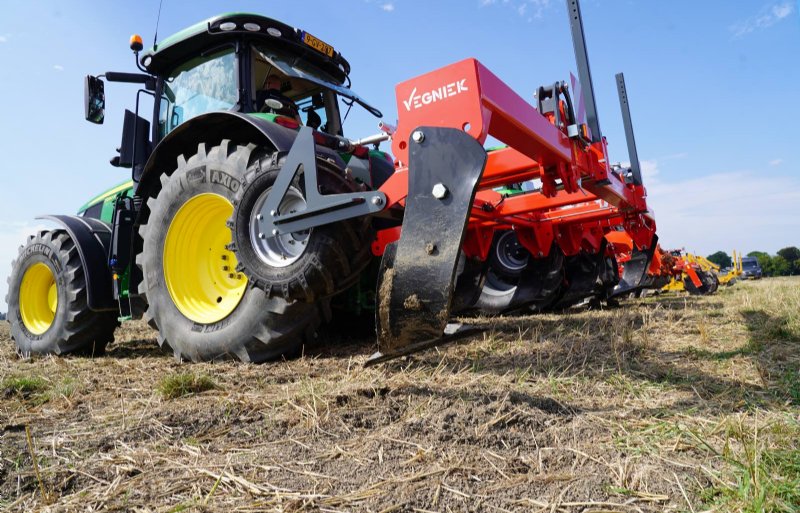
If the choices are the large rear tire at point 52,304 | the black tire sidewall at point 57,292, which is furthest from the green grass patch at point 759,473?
the black tire sidewall at point 57,292

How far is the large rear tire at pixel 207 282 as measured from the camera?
9.75 feet

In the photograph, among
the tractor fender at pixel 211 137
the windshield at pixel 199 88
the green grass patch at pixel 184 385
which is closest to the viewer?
the green grass patch at pixel 184 385

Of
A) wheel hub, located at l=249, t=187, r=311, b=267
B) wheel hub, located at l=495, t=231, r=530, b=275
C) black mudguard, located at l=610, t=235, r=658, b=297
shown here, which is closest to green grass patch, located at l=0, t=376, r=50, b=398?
wheel hub, located at l=249, t=187, r=311, b=267

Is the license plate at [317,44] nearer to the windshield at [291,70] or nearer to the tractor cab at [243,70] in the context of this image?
the tractor cab at [243,70]

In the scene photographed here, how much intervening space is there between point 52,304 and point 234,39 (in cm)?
312

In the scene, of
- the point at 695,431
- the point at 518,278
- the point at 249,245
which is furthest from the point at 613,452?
the point at 518,278

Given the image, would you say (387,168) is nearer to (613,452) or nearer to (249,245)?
(249,245)

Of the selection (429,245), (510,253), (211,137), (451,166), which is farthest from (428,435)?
(510,253)

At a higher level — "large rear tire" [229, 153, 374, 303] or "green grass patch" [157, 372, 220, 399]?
"large rear tire" [229, 153, 374, 303]

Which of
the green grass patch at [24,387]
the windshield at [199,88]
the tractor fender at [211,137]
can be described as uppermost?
the windshield at [199,88]

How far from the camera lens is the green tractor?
2695 mm

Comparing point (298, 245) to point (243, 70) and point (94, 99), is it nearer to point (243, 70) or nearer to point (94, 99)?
point (243, 70)

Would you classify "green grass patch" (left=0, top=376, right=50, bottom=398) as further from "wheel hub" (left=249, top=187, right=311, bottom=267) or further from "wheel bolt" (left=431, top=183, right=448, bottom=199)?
"wheel bolt" (left=431, top=183, right=448, bottom=199)

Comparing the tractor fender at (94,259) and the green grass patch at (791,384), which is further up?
the tractor fender at (94,259)
